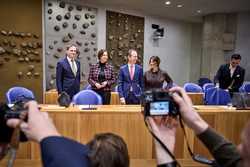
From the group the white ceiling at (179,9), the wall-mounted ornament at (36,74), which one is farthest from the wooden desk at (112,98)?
the white ceiling at (179,9)

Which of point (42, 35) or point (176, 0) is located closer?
point (42, 35)

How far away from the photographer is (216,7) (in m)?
9.18

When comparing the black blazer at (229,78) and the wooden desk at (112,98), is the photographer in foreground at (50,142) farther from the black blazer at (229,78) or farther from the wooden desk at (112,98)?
the black blazer at (229,78)

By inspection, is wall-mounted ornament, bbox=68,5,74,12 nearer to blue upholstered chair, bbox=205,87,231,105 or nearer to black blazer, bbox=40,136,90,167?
blue upholstered chair, bbox=205,87,231,105

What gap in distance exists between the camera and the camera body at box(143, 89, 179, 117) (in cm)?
98

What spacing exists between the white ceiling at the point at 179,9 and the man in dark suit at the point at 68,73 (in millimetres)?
3716

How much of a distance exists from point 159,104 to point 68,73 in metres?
3.73

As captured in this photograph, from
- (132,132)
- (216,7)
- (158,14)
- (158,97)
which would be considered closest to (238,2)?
(216,7)

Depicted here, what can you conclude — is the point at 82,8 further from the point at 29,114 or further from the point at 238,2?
the point at 29,114

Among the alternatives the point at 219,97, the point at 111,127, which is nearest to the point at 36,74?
the point at 219,97

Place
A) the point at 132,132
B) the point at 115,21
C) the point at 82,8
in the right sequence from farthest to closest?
the point at 115,21, the point at 82,8, the point at 132,132

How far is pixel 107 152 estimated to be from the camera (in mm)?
872

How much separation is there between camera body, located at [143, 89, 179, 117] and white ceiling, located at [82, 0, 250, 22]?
7292mm

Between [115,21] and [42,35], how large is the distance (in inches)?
104
